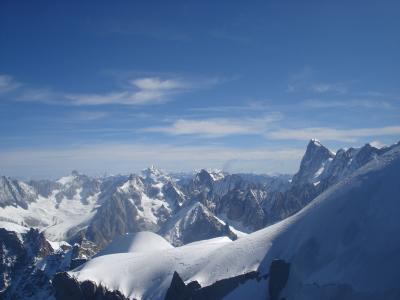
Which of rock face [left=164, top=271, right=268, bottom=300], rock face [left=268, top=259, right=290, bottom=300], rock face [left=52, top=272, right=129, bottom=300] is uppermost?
rock face [left=268, top=259, right=290, bottom=300]

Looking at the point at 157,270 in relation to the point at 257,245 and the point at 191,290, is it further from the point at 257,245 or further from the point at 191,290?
the point at 257,245

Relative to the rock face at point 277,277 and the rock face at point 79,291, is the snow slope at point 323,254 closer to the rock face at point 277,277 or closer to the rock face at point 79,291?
the rock face at point 277,277

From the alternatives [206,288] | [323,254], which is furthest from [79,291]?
[323,254]

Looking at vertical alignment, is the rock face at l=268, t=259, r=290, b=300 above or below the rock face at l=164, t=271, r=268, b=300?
above

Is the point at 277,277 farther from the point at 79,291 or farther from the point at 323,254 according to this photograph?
the point at 79,291

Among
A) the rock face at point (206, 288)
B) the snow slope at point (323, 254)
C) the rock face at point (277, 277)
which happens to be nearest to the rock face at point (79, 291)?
the snow slope at point (323, 254)

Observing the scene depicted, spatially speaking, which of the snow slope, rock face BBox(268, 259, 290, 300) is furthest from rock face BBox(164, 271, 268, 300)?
rock face BBox(268, 259, 290, 300)

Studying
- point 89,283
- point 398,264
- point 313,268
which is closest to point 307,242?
point 313,268

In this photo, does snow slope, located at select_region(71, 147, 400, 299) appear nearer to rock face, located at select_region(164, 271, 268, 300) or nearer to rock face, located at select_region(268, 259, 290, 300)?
rock face, located at select_region(268, 259, 290, 300)
